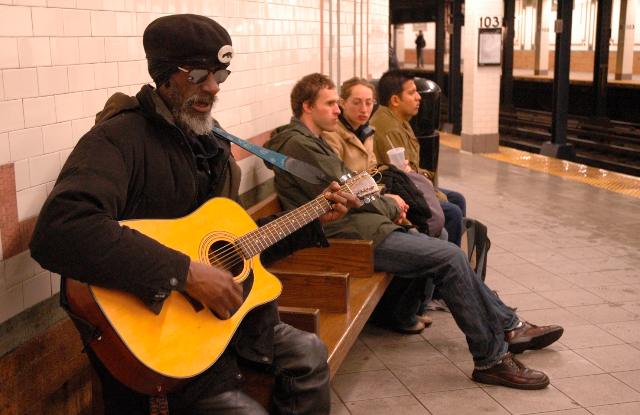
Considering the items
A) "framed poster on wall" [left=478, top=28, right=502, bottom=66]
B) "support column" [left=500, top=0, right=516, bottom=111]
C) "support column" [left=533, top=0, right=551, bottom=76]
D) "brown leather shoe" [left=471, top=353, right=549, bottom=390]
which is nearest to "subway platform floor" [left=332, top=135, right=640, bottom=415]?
"brown leather shoe" [left=471, top=353, right=549, bottom=390]

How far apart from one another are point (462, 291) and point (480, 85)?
854 centimetres

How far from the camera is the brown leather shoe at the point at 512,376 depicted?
11.6ft

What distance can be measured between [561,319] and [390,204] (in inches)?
52.5

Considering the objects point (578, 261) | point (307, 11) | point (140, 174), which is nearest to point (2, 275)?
point (140, 174)

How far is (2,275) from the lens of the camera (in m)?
2.22

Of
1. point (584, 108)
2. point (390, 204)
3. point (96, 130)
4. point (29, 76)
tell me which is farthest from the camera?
point (584, 108)

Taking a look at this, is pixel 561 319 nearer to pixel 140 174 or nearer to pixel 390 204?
pixel 390 204

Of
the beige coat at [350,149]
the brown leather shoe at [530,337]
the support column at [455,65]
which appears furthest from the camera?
the support column at [455,65]

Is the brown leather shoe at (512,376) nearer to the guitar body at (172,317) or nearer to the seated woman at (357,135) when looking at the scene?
the seated woman at (357,135)

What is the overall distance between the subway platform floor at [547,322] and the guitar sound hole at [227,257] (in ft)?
4.09

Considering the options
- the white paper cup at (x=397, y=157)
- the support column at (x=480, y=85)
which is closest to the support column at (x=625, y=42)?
the support column at (x=480, y=85)

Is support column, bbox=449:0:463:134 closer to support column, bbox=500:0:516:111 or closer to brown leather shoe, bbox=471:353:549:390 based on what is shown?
support column, bbox=500:0:516:111

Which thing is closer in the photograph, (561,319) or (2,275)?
(2,275)

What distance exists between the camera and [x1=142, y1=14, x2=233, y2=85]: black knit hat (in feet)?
7.29
